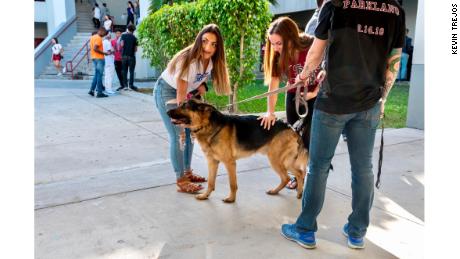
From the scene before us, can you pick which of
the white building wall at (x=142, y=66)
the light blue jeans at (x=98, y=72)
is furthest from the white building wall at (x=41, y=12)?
the light blue jeans at (x=98, y=72)

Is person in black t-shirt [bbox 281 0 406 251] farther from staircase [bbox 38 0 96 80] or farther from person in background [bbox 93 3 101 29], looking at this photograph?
person in background [bbox 93 3 101 29]

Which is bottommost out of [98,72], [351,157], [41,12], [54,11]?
[351,157]

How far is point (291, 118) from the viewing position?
400 centimetres

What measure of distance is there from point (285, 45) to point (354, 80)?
1129 millimetres

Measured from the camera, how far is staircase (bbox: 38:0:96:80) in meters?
17.2

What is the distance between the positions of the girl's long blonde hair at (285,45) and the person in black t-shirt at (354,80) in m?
0.78

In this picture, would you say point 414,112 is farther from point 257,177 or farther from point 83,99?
point 83,99

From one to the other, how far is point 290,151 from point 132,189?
5.82 ft

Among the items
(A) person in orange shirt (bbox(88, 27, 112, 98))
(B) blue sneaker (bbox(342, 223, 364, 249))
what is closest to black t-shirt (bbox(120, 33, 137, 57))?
(A) person in orange shirt (bbox(88, 27, 112, 98))

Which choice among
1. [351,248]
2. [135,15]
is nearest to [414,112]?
[351,248]

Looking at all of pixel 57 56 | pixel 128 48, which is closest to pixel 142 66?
pixel 57 56

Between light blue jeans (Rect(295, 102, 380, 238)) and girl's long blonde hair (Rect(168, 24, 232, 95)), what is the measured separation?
1430mm

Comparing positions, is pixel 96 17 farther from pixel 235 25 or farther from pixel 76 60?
pixel 235 25

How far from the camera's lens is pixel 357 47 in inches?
93.1
